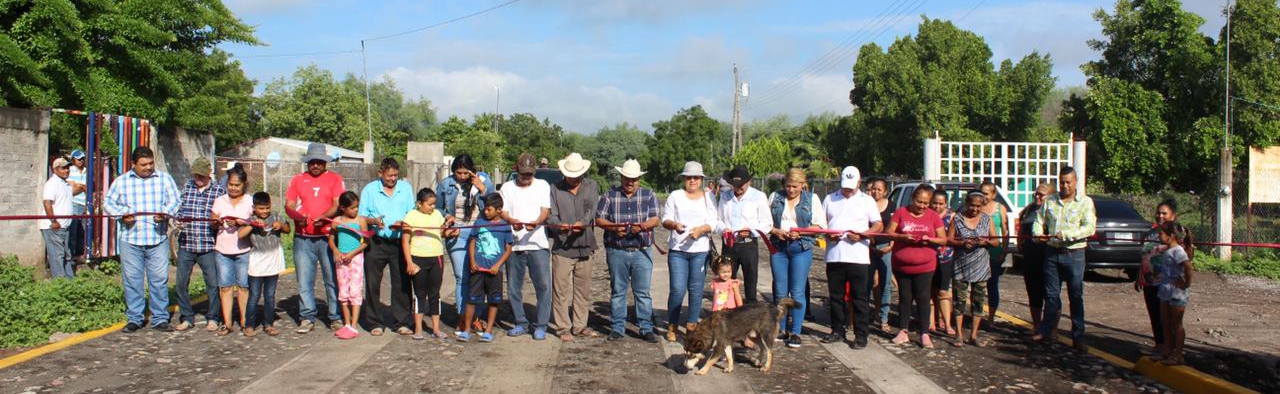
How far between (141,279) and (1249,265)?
16.6m

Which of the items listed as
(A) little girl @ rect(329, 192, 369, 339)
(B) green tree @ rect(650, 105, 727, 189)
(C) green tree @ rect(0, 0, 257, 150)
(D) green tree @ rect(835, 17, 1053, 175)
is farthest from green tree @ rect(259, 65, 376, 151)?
(A) little girl @ rect(329, 192, 369, 339)

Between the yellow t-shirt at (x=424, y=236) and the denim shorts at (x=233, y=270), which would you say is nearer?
the yellow t-shirt at (x=424, y=236)

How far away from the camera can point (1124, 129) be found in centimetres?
2420

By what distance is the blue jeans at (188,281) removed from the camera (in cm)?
940

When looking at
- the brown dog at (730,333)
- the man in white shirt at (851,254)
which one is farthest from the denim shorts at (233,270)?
the man in white shirt at (851,254)

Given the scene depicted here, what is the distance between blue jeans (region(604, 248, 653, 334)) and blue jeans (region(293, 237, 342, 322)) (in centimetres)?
273

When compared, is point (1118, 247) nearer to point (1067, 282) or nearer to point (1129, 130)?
point (1067, 282)

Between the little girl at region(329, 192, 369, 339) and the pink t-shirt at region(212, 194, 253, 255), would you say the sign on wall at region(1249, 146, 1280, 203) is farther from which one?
the pink t-shirt at region(212, 194, 253, 255)

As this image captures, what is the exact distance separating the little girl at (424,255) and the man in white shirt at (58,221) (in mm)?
5904

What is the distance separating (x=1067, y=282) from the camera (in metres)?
9.04

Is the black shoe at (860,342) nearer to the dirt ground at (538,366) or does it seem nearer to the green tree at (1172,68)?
the dirt ground at (538,366)

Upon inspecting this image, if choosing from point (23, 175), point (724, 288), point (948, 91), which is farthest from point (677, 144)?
point (724, 288)

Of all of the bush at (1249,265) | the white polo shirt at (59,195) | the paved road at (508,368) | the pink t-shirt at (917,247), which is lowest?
the paved road at (508,368)

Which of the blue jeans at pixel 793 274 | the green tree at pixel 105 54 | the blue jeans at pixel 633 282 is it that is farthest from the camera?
the green tree at pixel 105 54
